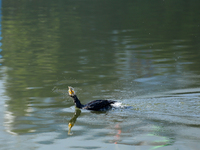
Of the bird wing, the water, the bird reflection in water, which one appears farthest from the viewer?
the bird wing

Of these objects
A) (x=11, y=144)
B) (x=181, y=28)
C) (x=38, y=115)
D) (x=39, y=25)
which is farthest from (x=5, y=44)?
(x=11, y=144)

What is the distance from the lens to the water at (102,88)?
8266 millimetres

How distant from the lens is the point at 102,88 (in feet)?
40.7

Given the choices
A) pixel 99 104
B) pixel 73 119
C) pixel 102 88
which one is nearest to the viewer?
pixel 73 119

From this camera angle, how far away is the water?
8.27 m

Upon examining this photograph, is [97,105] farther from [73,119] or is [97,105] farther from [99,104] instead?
[73,119]

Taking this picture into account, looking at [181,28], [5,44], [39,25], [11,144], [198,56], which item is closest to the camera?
[11,144]

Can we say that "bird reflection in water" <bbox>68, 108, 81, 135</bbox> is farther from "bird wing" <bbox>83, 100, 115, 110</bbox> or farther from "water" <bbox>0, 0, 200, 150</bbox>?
"bird wing" <bbox>83, 100, 115, 110</bbox>

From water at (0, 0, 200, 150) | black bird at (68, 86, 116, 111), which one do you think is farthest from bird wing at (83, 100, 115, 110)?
water at (0, 0, 200, 150)

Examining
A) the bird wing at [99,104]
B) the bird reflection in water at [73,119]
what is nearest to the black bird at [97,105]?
the bird wing at [99,104]

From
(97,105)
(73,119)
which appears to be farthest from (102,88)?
(73,119)

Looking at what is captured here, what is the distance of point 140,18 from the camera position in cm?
3584

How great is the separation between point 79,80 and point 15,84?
79.7 inches

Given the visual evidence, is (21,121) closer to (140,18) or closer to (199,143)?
(199,143)
